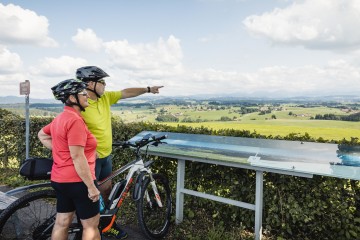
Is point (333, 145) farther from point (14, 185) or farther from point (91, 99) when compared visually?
point (14, 185)

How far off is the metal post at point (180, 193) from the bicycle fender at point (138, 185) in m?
0.65

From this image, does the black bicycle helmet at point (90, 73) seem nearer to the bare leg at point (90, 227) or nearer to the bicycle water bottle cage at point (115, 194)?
the bicycle water bottle cage at point (115, 194)

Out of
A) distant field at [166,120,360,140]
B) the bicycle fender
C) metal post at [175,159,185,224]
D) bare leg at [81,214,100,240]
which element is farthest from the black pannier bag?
distant field at [166,120,360,140]

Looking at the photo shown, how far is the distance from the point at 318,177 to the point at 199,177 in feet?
5.96

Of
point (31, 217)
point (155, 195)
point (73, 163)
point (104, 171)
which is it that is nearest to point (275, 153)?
point (155, 195)

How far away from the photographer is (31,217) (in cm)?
392

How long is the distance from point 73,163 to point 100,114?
1.29m

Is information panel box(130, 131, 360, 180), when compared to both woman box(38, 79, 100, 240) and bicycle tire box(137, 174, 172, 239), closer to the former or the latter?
bicycle tire box(137, 174, 172, 239)

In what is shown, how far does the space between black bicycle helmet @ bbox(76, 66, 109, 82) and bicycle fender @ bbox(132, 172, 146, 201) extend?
146 cm

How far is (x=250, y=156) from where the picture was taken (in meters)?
4.02

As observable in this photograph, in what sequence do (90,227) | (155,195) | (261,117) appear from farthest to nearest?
(261,117) < (155,195) < (90,227)

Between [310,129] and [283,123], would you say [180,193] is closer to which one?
[310,129]

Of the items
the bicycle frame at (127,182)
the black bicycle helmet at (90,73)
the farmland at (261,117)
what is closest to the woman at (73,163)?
the black bicycle helmet at (90,73)

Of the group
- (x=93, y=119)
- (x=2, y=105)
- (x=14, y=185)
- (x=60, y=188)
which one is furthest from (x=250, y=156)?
(x=2, y=105)
